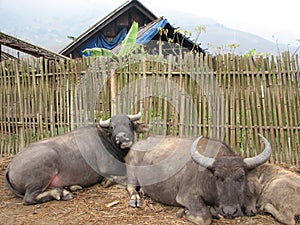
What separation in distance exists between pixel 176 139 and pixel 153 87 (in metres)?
2.26

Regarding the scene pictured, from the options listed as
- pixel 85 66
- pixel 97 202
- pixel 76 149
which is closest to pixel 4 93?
pixel 85 66

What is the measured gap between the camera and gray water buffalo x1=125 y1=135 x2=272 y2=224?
3.88 m

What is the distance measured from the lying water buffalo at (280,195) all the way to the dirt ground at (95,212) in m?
0.14

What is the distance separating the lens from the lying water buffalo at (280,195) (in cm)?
405

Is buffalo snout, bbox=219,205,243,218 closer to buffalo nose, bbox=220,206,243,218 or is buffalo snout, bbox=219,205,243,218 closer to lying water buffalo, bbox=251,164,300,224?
buffalo nose, bbox=220,206,243,218

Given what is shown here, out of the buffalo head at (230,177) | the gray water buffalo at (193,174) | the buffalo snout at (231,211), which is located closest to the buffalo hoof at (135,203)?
the gray water buffalo at (193,174)

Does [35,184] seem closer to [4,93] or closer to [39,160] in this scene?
[39,160]

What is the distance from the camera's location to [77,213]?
15.3 feet

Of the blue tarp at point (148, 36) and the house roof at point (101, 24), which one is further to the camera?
the house roof at point (101, 24)

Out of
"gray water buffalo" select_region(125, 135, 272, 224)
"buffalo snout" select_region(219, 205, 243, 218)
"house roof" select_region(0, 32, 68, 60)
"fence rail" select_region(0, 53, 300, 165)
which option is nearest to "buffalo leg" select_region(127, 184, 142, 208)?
"gray water buffalo" select_region(125, 135, 272, 224)

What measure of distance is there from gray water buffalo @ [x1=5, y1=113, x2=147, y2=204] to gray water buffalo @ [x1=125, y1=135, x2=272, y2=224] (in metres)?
0.46

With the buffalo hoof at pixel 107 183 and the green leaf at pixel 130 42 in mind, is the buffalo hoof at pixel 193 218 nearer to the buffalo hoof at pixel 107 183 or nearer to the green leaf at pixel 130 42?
the buffalo hoof at pixel 107 183

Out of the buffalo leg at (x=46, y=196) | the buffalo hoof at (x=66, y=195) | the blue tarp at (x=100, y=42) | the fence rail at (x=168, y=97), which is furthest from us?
the blue tarp at (x=100, y=42)

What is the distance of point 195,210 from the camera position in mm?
4176
